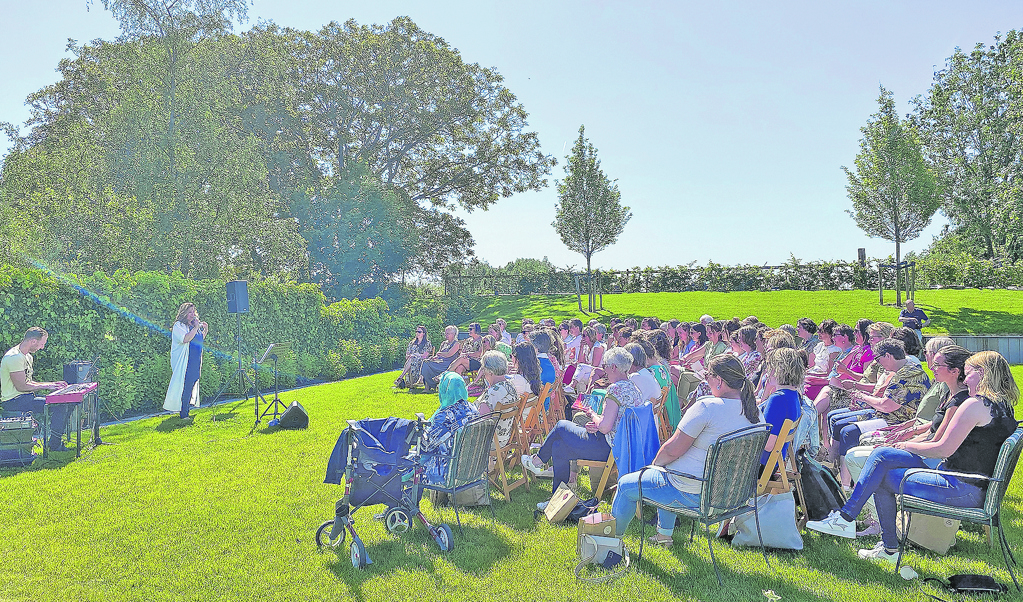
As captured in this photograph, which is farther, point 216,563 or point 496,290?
point 496,290

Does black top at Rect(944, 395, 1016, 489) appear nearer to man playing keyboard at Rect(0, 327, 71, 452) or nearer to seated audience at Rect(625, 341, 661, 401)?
seated audience at Rect(625, 341, 661, 401)

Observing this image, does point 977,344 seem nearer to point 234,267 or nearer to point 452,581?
point 452,581

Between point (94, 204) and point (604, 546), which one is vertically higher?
point (94, 204)

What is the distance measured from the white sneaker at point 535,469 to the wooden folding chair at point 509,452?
6 cm

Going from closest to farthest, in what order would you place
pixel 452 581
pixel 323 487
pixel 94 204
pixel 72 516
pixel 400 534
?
pixel 452 581 → pixel 400 534 → pixel 72 516 → pixel 323 487 → pixel 94 204

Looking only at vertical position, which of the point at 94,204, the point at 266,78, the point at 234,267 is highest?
the point at 266,78

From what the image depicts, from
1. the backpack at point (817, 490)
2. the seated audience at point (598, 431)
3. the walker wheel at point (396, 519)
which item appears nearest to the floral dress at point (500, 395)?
the seated audience at point (598, 431)

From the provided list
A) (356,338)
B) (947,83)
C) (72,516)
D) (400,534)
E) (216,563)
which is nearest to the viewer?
(216,563)

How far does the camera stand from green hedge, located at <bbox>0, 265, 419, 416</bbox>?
29.9ft

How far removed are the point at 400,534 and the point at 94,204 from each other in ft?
48.2

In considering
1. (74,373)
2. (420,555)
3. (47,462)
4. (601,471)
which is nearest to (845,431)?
(601,471)

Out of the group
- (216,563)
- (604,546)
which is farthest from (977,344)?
(216,563)

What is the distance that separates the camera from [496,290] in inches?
1233

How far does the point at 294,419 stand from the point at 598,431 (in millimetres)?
5339
